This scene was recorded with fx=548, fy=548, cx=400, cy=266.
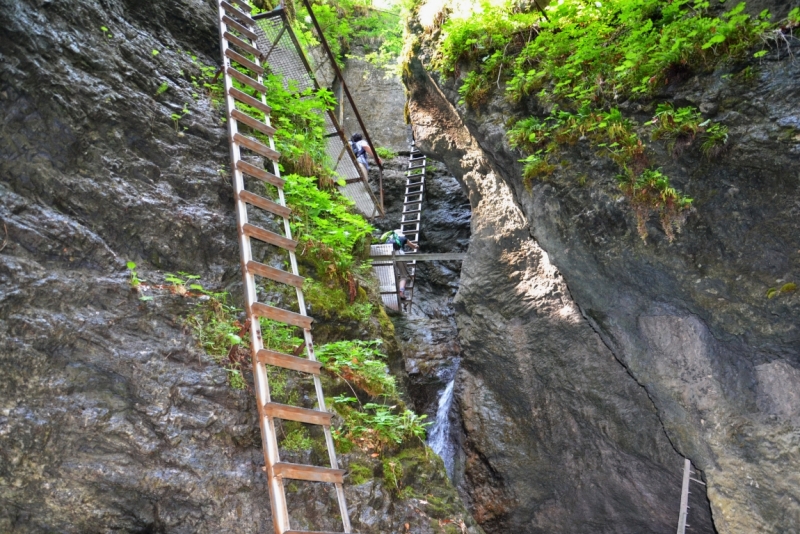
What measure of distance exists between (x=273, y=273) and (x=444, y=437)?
4.99 metres

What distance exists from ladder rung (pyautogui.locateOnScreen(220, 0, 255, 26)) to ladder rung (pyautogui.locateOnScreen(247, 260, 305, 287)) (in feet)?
14.4

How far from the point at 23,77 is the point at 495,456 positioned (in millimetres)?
7068

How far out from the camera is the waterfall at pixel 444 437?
832 centimetres

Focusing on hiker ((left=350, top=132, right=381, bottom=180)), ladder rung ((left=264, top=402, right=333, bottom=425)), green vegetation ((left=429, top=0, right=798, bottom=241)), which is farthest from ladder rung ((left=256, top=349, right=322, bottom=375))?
hiker ((left=350, top=132, right=381, bottom=180))

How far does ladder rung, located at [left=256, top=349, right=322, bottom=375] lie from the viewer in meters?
4.06

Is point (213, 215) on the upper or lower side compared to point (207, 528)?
upper

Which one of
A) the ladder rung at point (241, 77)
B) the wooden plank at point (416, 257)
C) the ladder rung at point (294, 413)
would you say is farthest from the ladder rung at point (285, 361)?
the wooden plank at point (416, 257)

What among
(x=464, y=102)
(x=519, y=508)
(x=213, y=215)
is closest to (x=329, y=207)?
(x=213, y=215)

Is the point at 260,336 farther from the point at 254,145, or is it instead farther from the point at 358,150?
the point at 358,150

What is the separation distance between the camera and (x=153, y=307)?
14.9ft

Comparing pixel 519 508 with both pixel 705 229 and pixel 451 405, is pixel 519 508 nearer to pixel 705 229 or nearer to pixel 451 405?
pixel 451 405

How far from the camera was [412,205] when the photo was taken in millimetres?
14266

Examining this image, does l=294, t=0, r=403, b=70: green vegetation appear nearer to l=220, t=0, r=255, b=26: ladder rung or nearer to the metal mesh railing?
the metal mesh railing

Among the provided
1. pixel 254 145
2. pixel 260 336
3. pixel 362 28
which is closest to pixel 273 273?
pixel 260 336
